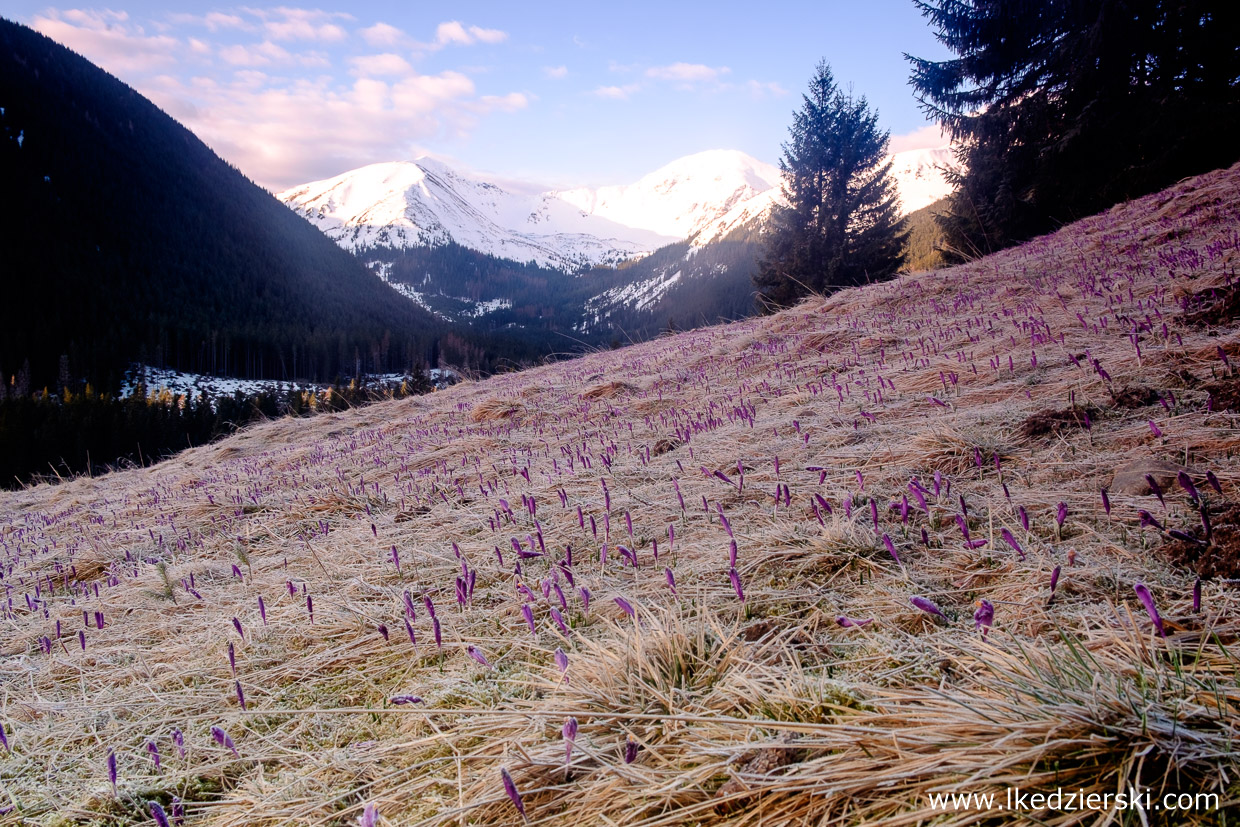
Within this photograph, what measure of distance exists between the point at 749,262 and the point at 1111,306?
428 ft

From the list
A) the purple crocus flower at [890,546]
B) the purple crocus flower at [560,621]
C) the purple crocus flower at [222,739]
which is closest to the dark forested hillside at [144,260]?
the purple crocus flower at [222,739]

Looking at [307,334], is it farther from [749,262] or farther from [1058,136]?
[1058,136]

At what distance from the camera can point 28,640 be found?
292cm

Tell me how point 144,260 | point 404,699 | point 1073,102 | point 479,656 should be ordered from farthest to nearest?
point 144,260, point 1073,102, point 479,656, point 404,699

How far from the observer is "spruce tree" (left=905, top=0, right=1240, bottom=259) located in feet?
36.0

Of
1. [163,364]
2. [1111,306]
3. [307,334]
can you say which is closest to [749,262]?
[307,334]

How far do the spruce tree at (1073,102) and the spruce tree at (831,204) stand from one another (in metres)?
3.71

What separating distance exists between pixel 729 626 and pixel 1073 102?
17.0m

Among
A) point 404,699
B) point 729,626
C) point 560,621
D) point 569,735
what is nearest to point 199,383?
point 404,699

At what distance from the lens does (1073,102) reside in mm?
12680

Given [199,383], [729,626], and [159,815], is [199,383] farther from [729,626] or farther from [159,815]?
[729,626]

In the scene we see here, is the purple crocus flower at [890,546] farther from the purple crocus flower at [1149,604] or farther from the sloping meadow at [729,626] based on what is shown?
the purple crocus flower at [1149,604]

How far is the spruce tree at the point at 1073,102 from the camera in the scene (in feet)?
36.0

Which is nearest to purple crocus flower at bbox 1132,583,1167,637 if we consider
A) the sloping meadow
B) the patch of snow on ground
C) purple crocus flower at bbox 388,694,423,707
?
the sloping meadow
